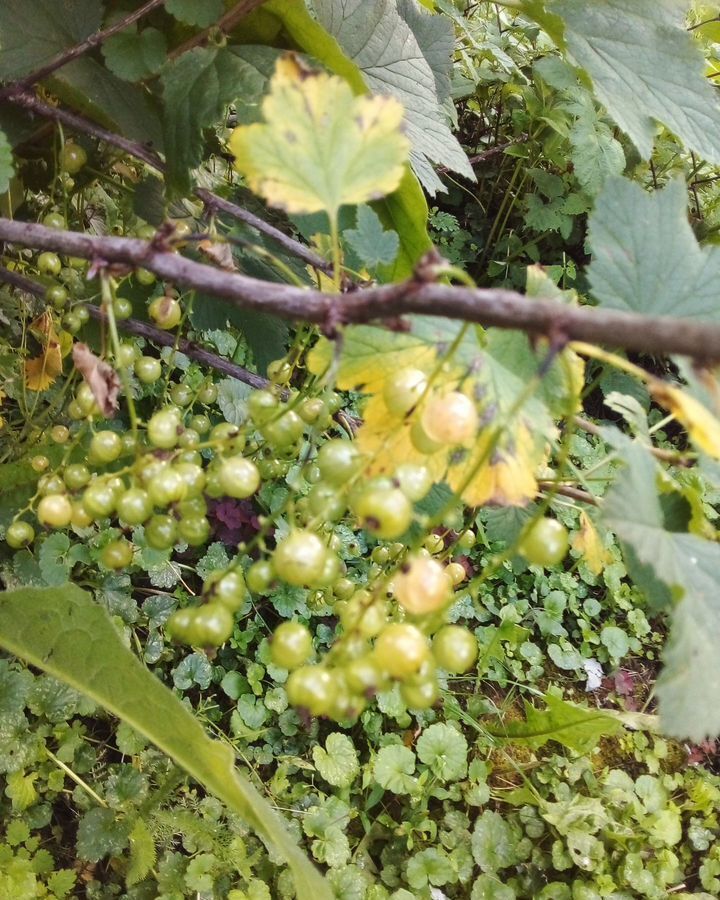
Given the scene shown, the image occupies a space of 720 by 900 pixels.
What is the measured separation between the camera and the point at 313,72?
0.61 meters

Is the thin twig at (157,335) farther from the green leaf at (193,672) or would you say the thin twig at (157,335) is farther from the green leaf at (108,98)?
the green leaf at (193,672)

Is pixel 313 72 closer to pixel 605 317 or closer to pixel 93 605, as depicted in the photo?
pixel 605 317

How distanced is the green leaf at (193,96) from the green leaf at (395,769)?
1.36m

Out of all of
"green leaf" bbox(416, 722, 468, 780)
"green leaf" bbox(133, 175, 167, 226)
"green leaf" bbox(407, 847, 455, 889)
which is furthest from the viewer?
"green leaf" bbox(416, 722, 468, 780)

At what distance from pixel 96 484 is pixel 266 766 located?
132 centimetres

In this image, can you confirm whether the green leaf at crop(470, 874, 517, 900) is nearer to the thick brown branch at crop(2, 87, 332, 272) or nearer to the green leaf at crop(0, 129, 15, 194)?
the thick brown branch at crop(2, 87, 332, 272)

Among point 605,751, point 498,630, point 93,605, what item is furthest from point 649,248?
point 605,751

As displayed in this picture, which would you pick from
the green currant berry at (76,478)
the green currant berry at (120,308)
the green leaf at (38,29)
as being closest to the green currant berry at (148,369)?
the green currant berry at (120,308)

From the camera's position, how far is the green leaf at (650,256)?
28.6 inches

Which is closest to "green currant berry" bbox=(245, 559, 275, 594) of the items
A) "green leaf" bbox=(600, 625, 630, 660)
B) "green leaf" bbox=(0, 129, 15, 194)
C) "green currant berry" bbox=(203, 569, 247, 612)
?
"green currant berry" bbox=(203, 569, 247, 612)

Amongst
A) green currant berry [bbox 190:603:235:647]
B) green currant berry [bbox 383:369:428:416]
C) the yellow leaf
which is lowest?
the yellow leaf

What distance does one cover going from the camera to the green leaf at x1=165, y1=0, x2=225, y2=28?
0.90 m

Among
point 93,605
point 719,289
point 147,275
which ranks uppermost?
point 719,289

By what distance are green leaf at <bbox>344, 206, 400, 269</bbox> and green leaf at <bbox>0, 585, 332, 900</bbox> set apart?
50 centimetres
